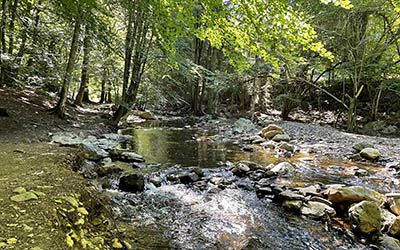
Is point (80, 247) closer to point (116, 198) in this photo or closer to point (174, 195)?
point (116, 198)

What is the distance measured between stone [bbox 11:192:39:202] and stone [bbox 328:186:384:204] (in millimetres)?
4114

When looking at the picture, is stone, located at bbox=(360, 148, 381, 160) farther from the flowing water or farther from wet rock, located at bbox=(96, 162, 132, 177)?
wet rock, located at bbox=(96, 162, 132, 177)

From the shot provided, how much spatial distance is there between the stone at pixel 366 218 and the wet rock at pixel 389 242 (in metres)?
0.11

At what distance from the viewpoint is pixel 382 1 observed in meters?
10.8

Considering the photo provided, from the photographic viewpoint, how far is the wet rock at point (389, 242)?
10.9 ft

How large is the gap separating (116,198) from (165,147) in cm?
471

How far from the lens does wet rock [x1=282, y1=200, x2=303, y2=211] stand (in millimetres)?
4332

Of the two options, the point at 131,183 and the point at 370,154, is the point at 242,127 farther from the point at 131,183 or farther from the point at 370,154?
the point at 131,183

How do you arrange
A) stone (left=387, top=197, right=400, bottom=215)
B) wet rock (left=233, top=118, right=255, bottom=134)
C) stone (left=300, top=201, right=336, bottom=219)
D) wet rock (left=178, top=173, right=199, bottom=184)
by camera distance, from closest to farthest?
stone (left=387, top=197, right=400, bottom=215)
stone (left=300, top=201, right=336, bottom=219)
wet rock (left=178, top=173, right=199, bottom=184)
wet rock (left=233, top=118, right=255, bottom=134)

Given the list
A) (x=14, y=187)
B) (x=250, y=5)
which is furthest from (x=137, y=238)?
(x=250, y=5)

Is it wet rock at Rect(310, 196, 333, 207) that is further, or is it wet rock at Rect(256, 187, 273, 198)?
wet rock at Rect(256, 187, 273, 198)

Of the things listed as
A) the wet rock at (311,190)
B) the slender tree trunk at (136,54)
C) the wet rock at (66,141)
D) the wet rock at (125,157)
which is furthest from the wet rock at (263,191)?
the slender tree trunk at (136,54)

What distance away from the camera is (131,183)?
190 inches

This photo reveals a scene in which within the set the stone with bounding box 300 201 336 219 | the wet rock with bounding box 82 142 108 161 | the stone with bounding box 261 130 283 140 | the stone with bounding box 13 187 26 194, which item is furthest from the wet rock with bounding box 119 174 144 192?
the stone with bounding box 261 130 283 140
